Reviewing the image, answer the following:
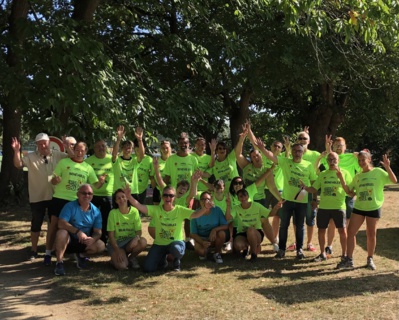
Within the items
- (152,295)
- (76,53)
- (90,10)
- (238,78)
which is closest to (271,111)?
(238,78)

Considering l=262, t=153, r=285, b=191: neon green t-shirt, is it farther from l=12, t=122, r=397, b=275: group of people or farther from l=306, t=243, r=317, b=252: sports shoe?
l=306, t=243, r=317, b=252: sports shoe

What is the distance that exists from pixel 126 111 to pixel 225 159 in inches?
76.5

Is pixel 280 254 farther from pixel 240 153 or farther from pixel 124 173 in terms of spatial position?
pixel 124 173

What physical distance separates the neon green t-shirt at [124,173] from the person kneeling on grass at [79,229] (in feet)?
2.98

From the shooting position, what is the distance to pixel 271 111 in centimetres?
2322

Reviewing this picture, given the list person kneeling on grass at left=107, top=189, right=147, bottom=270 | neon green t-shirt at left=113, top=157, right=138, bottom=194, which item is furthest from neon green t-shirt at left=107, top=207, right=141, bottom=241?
neon green t-shirt at left=113, top=157, right=138, bottom=194

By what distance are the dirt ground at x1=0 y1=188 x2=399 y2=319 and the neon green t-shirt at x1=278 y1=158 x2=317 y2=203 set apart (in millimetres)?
3122

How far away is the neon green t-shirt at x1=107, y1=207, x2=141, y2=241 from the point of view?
6922 mm

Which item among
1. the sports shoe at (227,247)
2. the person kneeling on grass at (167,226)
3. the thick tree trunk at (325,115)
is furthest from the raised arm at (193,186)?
the thick tree trunk at (325,115)

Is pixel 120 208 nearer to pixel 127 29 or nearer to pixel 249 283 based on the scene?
pixel 249 283

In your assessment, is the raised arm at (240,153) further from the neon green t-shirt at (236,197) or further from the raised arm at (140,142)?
the raised arm at (140,142)

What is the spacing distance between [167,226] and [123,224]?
666 millimetres

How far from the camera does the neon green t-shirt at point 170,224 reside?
682 cm

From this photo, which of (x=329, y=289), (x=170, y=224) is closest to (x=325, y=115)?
(x=170, y=224)
